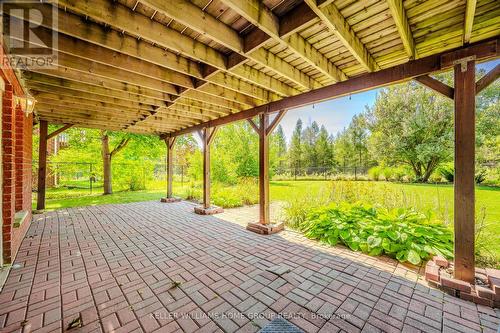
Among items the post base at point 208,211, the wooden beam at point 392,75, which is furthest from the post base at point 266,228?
the wooden beam at point 392,75

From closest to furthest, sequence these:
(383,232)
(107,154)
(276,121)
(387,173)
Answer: (383,232), (276,121), (107,154), (387,173)

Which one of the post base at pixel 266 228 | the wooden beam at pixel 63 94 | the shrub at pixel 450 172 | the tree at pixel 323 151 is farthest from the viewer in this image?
the tree at pixel 323 151

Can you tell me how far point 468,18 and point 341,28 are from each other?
1.03m

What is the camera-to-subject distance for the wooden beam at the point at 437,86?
7.73 ft

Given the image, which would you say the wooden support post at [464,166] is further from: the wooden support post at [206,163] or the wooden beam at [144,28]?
the wooden support post at [206,163]

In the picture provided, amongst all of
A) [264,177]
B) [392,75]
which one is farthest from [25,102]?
[392,75]

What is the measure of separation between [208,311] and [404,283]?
7.44ft

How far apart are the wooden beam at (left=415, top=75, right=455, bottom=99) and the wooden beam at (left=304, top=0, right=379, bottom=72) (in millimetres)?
648

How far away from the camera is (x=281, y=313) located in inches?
75.6

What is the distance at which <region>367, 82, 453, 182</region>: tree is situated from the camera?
12258mm

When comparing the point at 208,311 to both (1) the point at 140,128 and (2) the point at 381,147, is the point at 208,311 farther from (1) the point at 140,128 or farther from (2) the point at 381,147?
(2) the point at 381,147

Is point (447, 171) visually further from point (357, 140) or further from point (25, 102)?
point (25, 102)

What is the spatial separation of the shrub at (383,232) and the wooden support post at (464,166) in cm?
53

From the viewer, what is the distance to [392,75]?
268 centimetres
